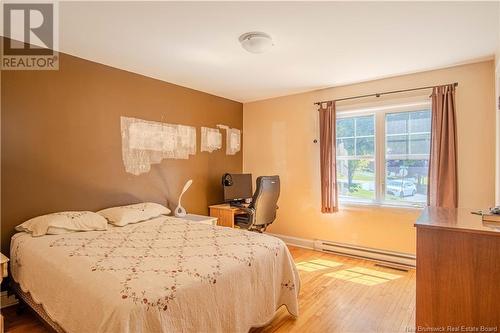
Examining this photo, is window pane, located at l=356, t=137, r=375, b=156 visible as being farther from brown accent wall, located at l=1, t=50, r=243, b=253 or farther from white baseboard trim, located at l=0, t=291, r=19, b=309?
white baseboard trim, located at l=0, t=291, r=19, b=309

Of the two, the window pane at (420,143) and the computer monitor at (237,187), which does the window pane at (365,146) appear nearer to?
the window pane at (420,143)

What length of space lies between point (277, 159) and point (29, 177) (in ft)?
10.5

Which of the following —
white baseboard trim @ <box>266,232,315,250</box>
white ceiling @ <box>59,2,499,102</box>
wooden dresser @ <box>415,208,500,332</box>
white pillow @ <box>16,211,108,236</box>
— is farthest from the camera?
white baseboard trim @ <box>266,232,315,250</box>

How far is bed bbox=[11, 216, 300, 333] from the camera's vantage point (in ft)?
4.45

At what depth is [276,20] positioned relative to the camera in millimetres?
2129

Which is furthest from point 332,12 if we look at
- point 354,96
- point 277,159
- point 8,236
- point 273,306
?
point 8,236

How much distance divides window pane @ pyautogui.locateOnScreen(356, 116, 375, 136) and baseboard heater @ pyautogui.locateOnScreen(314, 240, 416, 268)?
1.56 metres

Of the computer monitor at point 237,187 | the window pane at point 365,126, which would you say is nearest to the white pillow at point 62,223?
the computer monitor at point 237,187

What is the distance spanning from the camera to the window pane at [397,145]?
3.50 meters

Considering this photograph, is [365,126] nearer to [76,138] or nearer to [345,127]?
[345,127]

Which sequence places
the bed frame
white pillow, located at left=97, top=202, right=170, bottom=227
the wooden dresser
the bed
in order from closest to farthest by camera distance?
the bed
the wooden dresser
the bed frame
white pillow, located at left=97, top=202, right=170, bottom=227

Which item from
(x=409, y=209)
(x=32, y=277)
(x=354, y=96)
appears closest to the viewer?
(x=32, y=277)

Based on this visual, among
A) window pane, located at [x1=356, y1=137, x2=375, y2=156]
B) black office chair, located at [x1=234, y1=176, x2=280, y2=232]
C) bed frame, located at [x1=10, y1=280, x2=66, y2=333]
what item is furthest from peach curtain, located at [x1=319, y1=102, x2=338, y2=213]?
bed frame, located at [x1=10, y1=280, x2=66, y2=333]

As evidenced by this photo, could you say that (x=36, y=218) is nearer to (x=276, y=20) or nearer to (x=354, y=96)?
(x=276, y=20)
